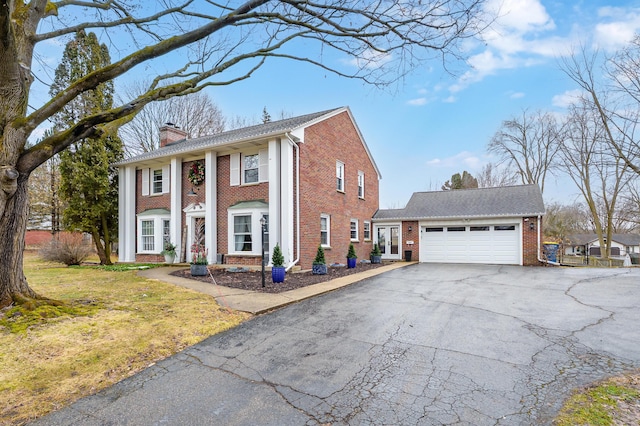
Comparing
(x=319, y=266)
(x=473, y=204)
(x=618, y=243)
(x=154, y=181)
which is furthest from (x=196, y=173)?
(x=618, y=243)

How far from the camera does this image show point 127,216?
16422mm

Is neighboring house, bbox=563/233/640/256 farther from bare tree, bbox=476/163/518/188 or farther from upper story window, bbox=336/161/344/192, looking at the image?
upper story window, bbox=336/161/344/192

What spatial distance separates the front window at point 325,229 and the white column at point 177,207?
638cm

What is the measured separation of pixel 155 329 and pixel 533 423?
16.7 feet

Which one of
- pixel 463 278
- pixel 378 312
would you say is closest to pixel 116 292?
pixel 378 312

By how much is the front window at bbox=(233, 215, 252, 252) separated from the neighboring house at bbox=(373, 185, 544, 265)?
8982mm

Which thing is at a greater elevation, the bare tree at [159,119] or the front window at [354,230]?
the bare tree at [159,119]

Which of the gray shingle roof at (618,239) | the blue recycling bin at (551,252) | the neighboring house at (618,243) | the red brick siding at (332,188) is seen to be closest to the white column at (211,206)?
the red brick siding at (332,188)

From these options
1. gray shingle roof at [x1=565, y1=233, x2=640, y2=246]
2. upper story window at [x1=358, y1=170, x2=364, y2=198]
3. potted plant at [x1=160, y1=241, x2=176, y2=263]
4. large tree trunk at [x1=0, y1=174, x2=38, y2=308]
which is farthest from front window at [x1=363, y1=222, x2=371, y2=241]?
gray shingle roof at [x1=565, y1=233, x2=640, y2=246]

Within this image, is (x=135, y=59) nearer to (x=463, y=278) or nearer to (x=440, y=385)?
(x=440, y=385)

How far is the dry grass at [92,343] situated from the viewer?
11.1 feet

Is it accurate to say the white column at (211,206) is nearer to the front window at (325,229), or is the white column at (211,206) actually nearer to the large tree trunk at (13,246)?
the front window at (325,229)

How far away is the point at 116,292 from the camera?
26.5 ft

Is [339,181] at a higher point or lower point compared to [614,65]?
lower
